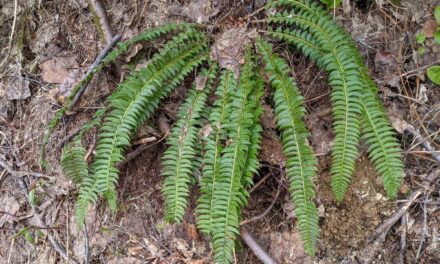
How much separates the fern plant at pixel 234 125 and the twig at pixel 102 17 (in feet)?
1.47

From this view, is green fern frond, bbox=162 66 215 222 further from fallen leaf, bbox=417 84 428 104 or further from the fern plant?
fallen leaf, bbox=417 84 428 104

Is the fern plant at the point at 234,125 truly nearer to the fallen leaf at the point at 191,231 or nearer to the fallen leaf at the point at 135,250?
the fallen leaf at the point at 191,231

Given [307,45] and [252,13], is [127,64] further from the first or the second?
[307,45]

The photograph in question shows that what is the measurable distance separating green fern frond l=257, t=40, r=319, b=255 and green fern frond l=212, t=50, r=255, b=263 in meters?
0.21

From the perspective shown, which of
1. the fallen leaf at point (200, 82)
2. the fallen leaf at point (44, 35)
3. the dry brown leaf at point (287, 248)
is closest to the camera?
the dry brown leaf at point (287, 248)

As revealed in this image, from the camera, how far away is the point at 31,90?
392cm

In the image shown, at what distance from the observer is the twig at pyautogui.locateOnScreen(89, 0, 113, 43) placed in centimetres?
371

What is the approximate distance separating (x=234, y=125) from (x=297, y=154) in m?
0.44

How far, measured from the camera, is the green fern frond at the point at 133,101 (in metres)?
3.03

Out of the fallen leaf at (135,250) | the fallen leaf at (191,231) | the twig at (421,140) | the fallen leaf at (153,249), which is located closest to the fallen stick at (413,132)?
the twig at (421,140)

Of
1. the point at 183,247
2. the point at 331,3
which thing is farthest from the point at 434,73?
the point at 183,247

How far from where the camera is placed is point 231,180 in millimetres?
2867

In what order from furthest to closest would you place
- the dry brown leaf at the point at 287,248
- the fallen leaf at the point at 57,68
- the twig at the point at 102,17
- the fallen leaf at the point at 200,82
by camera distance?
the fallen leaf at the point at 57,68 → the twig at the point at 102,17 → the fallen leaf at the point at 200,82 → the dry brown leaf at the point at 287,248

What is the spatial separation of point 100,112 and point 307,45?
1.52 metres
